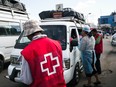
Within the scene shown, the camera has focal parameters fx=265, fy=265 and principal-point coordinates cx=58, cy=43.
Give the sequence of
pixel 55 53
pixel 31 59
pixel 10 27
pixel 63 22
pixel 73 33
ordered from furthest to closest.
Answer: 1. pixel 10 27
2. pixel 73 33
3. pixel 63 22
4. pixel 55 53
5. pixel 31 59

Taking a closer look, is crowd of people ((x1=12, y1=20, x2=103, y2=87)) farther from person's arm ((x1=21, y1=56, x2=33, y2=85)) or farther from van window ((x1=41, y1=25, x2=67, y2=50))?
van window ((x1=41, y1=25, x2=67, y2=50))

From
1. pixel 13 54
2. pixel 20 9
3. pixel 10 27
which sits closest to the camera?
pixel 13 54

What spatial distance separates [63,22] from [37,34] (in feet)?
14.6

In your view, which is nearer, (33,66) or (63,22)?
(33,66)

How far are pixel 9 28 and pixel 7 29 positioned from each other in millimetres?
229

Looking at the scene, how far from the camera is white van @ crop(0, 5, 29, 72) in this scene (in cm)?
1023

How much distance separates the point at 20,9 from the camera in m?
12.8

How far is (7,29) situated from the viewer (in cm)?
1080

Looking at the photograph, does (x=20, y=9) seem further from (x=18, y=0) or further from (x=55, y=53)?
(x=55, y=53)

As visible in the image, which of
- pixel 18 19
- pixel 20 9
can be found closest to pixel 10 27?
pixel 18 19

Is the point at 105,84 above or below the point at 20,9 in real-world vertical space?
below

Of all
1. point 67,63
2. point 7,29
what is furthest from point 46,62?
point 7,29

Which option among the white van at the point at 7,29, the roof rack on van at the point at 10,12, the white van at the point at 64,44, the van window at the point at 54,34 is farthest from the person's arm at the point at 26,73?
the roof rack on van at the point at 10,12

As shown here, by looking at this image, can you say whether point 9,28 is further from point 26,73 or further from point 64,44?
point 26,73
